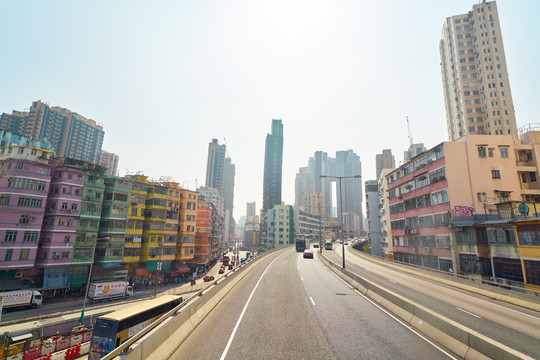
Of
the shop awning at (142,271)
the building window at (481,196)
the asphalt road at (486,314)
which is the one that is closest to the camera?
the asphalt road at (486,314)

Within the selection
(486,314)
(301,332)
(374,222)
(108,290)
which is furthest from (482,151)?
(108,290)

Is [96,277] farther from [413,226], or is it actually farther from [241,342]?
[413,226]

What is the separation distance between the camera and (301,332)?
11.3m

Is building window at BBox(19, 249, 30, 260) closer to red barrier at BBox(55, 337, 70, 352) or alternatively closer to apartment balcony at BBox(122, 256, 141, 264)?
apartment balcony at BBox(122, 256, 141, 264)

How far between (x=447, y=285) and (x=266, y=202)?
169 m

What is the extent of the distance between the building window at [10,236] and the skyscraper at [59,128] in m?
106

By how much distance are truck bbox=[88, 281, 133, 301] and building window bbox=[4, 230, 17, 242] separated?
13628 mm

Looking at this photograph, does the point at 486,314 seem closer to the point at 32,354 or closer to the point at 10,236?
the point at 32,354

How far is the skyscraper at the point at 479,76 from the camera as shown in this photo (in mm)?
79125

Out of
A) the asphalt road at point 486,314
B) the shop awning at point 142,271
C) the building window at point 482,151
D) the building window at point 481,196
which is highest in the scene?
the building window at point 482,151

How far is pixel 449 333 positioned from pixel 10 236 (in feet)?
181

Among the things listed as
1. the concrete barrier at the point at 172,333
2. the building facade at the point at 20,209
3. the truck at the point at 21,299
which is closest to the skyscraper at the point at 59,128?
the building facade at the point at 20,209

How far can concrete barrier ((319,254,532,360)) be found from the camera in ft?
26.5

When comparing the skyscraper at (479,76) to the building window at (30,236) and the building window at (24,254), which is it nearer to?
the building window at (30,236)
